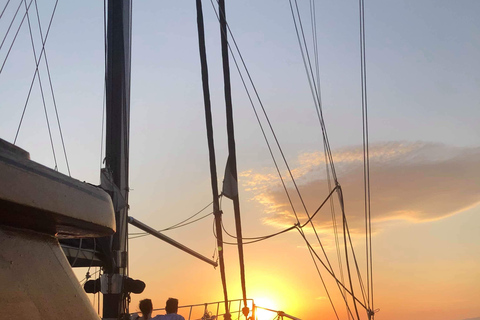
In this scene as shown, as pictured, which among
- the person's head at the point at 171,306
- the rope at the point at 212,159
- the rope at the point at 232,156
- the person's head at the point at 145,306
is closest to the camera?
the person's head at the point at 171,306

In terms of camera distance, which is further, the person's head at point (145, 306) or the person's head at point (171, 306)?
the person's head at point (145, 306)

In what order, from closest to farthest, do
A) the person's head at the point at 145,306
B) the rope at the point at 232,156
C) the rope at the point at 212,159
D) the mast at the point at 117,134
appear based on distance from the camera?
the person's head at the point at 145,306 → the mast at the point at 117,134 → the rope at the point at 232,156 → the rope at the point at 212,159

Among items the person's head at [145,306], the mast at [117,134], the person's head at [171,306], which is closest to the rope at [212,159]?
the mast at [117,134]

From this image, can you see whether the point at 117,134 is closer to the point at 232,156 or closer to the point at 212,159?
the point at 212,159

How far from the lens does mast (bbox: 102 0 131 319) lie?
6453 millimetres

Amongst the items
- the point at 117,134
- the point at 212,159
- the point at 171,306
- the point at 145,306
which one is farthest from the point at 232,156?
the point at 171,306

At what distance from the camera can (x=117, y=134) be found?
693 centimetres

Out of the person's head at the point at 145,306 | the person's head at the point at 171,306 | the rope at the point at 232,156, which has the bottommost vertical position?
the person's head at the point at 171,306

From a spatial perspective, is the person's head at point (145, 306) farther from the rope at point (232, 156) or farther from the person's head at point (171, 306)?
the rope at point (232, 156)

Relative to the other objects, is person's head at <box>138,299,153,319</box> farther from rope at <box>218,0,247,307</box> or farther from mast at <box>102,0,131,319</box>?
rope at <box>218,0,247,307</box>

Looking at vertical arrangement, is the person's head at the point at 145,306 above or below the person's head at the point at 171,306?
above

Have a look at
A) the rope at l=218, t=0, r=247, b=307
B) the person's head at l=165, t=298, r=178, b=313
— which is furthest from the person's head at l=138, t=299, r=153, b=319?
the rope at l=218, t=0, r=247, b=307

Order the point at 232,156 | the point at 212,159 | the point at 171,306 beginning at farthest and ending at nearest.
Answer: the point at 212,159, the point at 232,156, the point at 171,306

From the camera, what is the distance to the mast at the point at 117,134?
6.45 metres
